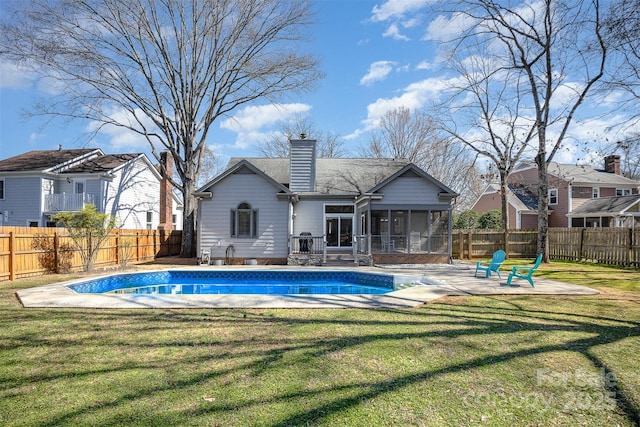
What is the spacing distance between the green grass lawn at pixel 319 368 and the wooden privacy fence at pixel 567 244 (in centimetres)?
1285

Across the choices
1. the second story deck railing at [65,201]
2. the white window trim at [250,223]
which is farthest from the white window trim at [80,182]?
the white window trim at [250,223]

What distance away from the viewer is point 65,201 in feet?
80.0

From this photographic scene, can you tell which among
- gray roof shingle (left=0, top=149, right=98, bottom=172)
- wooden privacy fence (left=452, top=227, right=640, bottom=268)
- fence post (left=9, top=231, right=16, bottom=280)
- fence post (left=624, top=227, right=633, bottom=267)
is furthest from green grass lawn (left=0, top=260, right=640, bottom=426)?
gray roof shingle (left=0, top=149, right=98, bottom=172)

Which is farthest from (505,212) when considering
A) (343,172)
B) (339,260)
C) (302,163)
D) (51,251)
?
(51,251)

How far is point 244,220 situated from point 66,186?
16.3 metres

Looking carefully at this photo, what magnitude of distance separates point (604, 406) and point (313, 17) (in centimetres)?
2303

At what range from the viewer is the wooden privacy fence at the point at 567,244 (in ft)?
56.4

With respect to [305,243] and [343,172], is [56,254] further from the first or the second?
[343,172]

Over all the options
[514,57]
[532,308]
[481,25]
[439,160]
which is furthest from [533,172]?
[532,308]

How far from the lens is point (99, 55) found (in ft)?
66.7

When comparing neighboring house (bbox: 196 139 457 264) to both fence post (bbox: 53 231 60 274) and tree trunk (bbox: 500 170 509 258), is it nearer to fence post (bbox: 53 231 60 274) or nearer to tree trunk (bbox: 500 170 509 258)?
tree trunk (bbox: 500 170 509 258)

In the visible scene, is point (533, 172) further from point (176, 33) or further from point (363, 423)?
point (363, 423)

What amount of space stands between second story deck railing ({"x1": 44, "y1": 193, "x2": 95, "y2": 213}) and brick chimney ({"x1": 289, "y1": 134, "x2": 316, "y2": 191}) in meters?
14.6

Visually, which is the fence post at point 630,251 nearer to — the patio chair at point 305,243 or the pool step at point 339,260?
the pool step at point 339,260
